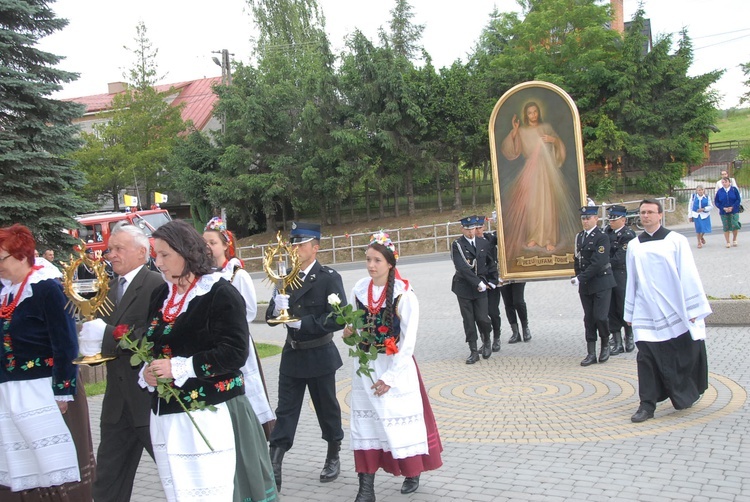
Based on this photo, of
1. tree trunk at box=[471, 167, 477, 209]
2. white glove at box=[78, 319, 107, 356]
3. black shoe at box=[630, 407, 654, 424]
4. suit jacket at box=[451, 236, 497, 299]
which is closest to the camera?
white glove at box=[78, 319, 107, 356]

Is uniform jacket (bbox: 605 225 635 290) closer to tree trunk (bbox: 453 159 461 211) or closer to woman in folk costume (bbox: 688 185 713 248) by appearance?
woman in folk costume (bbox: 688 185 713 248)

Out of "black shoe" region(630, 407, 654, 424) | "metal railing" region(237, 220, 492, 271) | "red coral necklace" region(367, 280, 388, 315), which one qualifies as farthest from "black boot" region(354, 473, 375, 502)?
"metal railing" region(237, 220, 492, 271)

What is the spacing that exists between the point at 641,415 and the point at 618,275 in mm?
3833

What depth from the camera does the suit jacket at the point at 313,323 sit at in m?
5.90

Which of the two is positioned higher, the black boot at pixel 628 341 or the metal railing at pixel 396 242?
the metal railing at pixel 396 242

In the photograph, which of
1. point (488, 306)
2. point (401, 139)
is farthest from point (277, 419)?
point (401, 139)

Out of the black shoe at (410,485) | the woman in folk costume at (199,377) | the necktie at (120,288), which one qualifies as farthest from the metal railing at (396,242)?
the woman in folk costume at (199,377)

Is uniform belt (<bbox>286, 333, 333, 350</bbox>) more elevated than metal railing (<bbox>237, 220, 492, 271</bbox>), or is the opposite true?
uniform belt (<bbox>286, 333, 333, 350</bbox>)

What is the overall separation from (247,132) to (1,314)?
100ft

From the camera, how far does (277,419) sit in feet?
19.7

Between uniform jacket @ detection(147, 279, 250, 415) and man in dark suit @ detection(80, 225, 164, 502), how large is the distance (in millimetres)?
779

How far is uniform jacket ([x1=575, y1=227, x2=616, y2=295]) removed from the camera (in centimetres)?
983

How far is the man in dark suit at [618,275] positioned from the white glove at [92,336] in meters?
7.57

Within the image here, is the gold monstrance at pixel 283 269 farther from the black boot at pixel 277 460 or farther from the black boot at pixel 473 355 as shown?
the black boot at pixel 473 355
